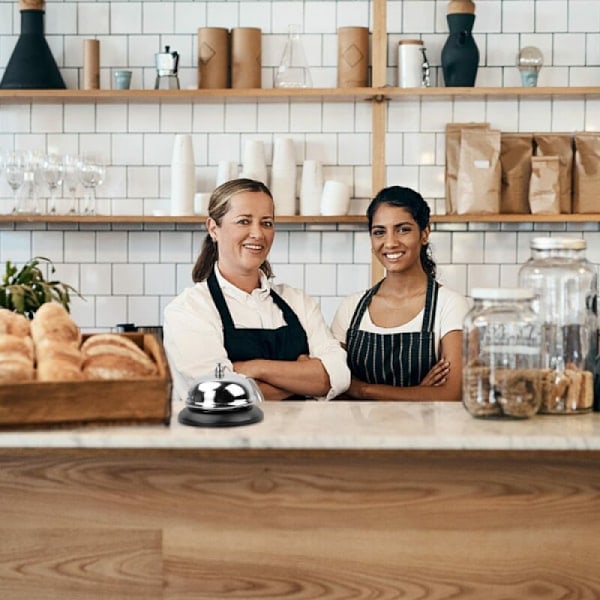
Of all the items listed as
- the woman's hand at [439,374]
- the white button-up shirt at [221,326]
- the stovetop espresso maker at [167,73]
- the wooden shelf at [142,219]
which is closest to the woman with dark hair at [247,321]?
the white button-up shirt at [221,326]

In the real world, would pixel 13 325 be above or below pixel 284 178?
below

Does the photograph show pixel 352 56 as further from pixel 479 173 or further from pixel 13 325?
pixel 13 325

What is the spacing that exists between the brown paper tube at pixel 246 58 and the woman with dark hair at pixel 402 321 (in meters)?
1.39

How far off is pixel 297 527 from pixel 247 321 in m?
1.14

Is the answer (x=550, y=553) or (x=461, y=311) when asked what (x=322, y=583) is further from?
(x=461, y=311)

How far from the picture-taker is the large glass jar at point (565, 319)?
7.52ft

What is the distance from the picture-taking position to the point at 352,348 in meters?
3.50

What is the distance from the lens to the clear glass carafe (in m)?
4.71

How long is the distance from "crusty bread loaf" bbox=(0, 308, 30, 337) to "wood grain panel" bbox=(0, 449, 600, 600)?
27 centimetres

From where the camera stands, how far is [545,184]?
15.3ft

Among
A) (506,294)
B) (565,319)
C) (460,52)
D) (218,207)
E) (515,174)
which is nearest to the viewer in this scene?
(506,294)

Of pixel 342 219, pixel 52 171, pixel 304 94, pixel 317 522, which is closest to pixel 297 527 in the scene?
pixel 317 522

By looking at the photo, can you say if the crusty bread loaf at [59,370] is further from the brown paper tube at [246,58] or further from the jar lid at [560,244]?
the brown paper tube at [246,58]

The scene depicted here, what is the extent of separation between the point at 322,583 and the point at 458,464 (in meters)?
0.38
